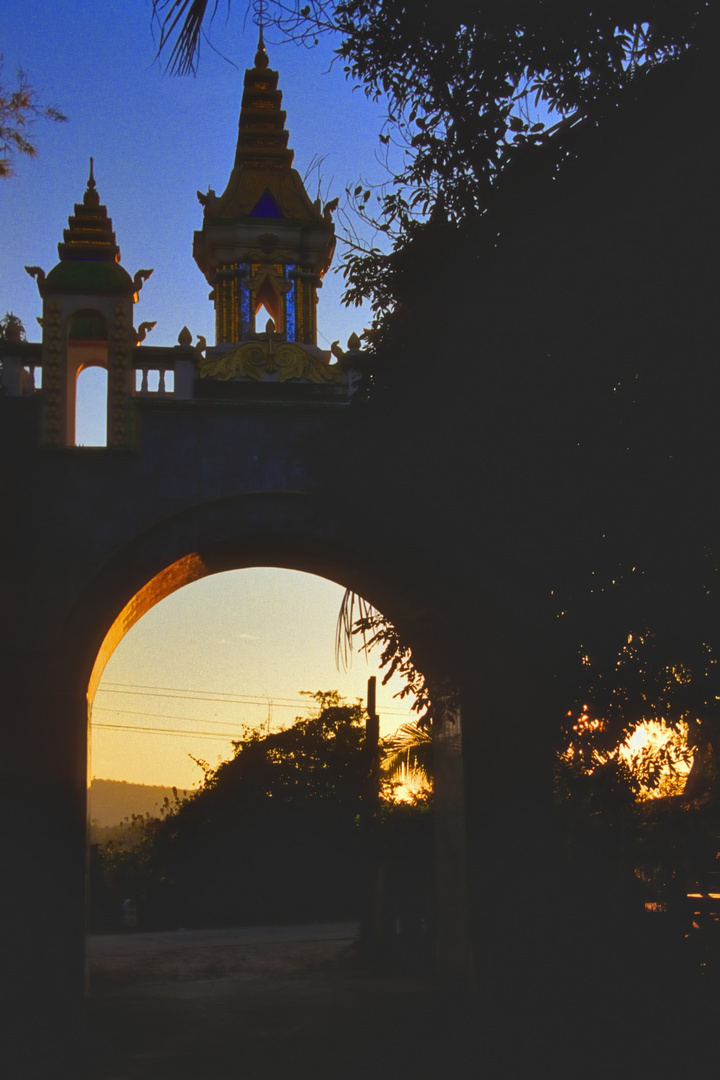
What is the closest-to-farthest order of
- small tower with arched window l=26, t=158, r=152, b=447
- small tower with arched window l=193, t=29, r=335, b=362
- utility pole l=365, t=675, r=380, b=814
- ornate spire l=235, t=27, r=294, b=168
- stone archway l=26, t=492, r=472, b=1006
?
stone archway l=26, t=492, r=472, b=1006 < small tower with arched window l=26, t=158, r=152, b=447 < small tower with arched window l=193, t=29, r=335, b=362 < ornate spire l=235, t=27, r=294, b=168 < utility pole l=365, t=675, r=380, b=814

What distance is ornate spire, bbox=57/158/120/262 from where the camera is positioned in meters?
15.2

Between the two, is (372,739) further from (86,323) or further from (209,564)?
(86,323)

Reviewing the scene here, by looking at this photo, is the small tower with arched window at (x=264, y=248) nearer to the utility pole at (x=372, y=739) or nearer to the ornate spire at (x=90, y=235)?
the ornate spire at (x=90, y=235)

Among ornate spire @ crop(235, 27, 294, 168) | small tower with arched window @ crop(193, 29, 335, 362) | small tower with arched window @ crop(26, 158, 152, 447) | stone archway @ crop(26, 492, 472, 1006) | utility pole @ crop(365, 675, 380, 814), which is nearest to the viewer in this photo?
stone archway @ crop(26, 492, 472, 1006)

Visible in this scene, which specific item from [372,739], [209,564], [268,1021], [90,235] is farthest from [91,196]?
[372,739]

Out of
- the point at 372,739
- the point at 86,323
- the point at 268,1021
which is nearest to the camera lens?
the point at 268,1021

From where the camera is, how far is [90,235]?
15320 millimetres

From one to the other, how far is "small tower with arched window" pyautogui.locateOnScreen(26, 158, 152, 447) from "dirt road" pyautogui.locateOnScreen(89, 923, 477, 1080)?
658cm

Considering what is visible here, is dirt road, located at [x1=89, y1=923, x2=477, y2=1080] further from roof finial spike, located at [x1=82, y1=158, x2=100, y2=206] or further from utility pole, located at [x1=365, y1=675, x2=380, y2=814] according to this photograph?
roof finial spike, located at [x1=82, y1=158, x2=100, y2=206]

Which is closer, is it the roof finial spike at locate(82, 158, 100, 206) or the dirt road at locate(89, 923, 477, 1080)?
the dirt road at locate(89, 923, 477, 1080)

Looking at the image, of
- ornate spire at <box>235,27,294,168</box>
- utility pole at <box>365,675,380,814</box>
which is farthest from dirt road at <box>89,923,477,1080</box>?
ornate spire at <box>235,27,294,168</box>

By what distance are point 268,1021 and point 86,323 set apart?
27.5 ft

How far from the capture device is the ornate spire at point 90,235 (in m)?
15.2

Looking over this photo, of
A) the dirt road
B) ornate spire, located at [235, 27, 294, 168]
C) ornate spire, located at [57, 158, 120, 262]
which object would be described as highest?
ornate spire, located at [235, 27, 294, 168]
